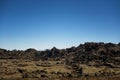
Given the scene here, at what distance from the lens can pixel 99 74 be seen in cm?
5953

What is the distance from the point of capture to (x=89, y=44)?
4562 inches

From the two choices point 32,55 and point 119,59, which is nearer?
point 119,59

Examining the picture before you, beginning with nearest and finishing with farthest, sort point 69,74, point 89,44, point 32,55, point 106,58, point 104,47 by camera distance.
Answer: point 69,74
point 106,58
point 104,47
point 89,44
point 32,55

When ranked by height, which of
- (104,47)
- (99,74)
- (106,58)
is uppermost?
(104,47)

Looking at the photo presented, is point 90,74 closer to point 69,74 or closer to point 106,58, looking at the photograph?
point 69,74

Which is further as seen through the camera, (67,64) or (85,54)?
(85,54)

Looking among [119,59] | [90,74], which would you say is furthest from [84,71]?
[119,59]

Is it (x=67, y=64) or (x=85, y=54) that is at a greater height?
(x=85, y=54)

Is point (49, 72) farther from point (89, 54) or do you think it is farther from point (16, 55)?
point (16, 55)

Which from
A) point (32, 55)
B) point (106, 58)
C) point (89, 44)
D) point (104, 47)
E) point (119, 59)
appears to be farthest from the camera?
point (32, 55)

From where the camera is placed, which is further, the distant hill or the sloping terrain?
the distant hill

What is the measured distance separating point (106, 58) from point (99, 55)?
260 inches

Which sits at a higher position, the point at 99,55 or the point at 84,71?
the point at 99,55

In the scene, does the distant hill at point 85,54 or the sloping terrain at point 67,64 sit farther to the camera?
the distant hill at point 85,54
